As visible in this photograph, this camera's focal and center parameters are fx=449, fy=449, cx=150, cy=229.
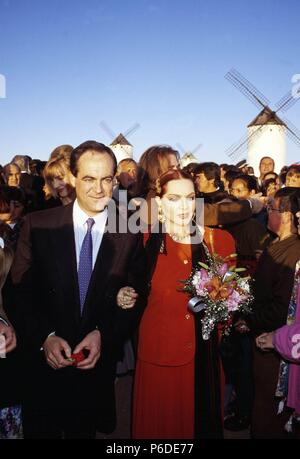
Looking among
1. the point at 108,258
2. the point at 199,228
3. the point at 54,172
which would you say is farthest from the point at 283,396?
the point at 54,172

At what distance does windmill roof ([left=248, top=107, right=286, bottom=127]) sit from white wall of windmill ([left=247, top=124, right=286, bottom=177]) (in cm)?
52

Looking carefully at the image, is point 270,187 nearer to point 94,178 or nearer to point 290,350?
point 290,350

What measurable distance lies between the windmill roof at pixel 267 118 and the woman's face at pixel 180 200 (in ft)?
151

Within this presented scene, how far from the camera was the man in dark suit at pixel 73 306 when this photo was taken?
3246 mm

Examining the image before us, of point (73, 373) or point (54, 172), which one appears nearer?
point (73, 373)

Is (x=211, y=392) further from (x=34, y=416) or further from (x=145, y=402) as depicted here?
(x=34, y=416)

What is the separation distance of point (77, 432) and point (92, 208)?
1.65 meters

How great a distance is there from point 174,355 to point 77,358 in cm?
84

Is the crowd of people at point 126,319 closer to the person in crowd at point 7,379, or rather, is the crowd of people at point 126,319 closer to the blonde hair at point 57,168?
the person in crowd at point 7,379

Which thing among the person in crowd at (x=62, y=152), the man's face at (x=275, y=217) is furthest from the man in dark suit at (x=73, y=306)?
the person in crowd at (x=62, y=152)

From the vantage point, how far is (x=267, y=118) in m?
47.2

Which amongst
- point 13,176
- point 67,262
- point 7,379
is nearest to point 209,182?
point 67,262

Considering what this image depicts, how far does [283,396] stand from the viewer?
357 centimetres

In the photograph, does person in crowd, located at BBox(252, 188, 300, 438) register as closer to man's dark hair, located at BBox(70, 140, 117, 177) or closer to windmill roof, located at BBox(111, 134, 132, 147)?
man's dark hair, located at BBox(70, 140, 117, 177)
